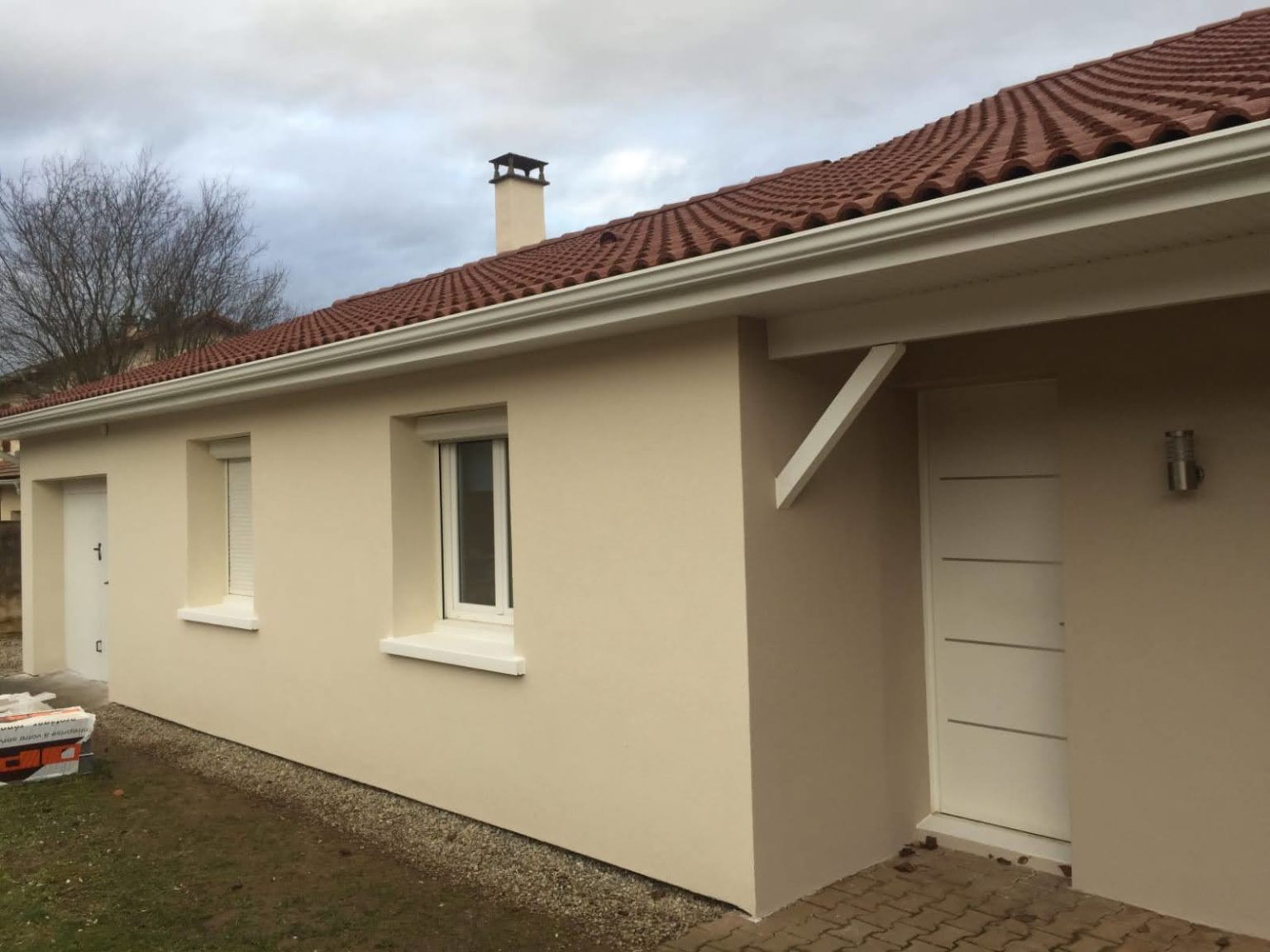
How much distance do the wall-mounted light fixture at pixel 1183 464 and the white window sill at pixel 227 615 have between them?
21.6 feet

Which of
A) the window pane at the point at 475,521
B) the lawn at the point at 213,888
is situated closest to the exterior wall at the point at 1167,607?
the lawn at the point at 213,888

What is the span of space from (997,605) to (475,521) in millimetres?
3314

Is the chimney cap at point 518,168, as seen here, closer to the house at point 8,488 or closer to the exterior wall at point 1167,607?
the exterior wall at point 1167,607

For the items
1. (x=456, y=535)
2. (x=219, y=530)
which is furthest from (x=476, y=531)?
(x=219, y=530)

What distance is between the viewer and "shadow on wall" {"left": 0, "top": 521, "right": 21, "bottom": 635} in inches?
618

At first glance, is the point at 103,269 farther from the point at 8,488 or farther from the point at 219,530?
the point at 219,530

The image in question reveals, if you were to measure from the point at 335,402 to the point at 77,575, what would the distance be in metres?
6.26

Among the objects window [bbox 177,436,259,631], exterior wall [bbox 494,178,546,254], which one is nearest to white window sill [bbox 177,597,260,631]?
window [bbox 177,436,259,631]

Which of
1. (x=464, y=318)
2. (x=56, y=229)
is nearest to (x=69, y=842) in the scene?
(x=464, y=318)

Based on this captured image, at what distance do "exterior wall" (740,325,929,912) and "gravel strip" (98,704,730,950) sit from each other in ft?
2.01

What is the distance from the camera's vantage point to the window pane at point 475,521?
6559mm

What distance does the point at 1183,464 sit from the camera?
14.1ft

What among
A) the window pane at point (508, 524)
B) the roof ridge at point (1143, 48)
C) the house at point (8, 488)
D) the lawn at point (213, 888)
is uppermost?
the roof ridge at point (1143, 48)

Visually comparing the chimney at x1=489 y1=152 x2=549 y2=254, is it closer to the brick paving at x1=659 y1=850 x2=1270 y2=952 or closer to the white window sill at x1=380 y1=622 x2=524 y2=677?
the white window sill at x1=380 y1=622 x2=524 y2=677
